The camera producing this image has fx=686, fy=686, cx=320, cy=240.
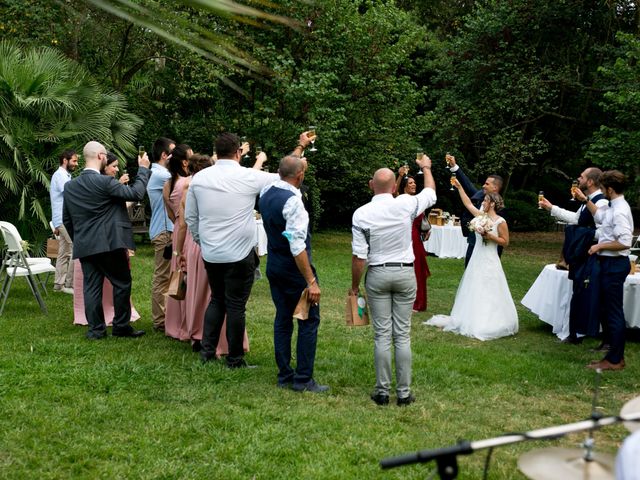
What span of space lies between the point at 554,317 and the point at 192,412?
17.2ft

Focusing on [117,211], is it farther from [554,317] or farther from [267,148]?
[267,148]

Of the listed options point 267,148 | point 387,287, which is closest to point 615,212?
point 387,287

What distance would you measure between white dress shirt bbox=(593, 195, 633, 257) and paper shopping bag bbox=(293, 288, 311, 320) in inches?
129

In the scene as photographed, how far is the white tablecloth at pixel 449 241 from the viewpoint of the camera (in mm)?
16734

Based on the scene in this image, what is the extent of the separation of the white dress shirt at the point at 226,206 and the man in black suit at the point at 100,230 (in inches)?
52.1

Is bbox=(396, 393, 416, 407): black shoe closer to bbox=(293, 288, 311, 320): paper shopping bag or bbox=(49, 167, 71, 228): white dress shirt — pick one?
bbox=(293, 288, 311, 320): paper shopping bag

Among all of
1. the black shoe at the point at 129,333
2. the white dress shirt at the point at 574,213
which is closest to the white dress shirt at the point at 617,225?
the white dress shirt at the point at 574,213

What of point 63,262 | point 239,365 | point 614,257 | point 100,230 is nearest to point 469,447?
point 239,365

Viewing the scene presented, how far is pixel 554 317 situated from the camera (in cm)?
846

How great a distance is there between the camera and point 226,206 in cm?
570

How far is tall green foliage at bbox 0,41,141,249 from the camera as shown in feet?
35.3

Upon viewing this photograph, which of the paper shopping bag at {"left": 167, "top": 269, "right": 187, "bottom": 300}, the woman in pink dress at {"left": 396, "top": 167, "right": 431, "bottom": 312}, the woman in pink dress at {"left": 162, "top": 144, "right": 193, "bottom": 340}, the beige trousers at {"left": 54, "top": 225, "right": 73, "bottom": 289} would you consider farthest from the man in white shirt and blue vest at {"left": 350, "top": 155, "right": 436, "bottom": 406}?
the beige trousers at {"left": 54, "top": 225, "right": 73, "bottom": 289}

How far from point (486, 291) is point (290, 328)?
3.62m

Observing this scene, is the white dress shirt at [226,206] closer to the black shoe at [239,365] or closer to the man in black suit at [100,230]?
the black shoe at [239,365]
